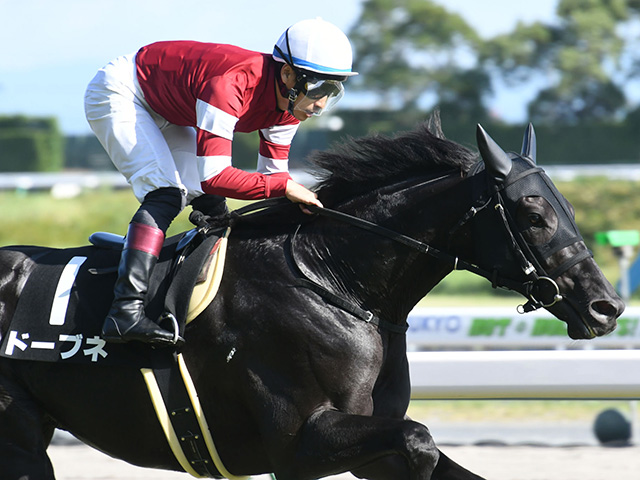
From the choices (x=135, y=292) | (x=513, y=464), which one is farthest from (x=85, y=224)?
(x=135, y=292)

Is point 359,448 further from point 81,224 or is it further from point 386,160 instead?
point 81,224

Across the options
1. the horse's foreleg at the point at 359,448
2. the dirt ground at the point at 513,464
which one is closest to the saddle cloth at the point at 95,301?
the horse's foreleg at the point at 359,448

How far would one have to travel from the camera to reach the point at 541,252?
2.88 metres

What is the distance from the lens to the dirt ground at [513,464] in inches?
182

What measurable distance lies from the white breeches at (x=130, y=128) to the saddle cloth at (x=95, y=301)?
9.7 inches

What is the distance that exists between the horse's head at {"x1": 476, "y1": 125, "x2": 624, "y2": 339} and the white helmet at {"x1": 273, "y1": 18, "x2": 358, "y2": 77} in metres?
0.56

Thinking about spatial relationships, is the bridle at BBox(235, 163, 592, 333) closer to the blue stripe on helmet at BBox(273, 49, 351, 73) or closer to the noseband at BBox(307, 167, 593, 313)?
the noseband at BBox(307, 167, 593, 313)

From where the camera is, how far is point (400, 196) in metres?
3.14

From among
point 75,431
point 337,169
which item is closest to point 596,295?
point 337,169

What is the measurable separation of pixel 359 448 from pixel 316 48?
4.37 feet

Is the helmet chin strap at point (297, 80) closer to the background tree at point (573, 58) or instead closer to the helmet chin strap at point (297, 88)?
the helmet chin strap at point (297, 88)

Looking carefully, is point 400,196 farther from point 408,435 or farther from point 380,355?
point 408,435

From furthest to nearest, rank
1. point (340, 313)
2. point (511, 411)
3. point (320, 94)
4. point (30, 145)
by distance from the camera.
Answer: point (30, 145) < point (511, 411) < point (320, 94) < point (340, 313)

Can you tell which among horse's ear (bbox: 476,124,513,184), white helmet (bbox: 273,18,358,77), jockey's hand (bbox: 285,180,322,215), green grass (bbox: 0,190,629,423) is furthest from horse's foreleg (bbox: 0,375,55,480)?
green grass (bbox: 0,190,629,423)
